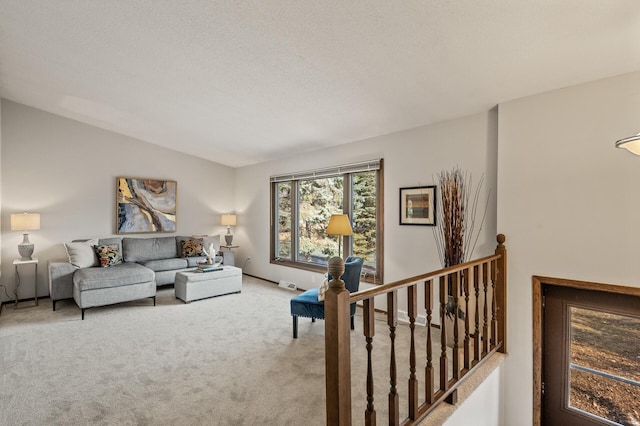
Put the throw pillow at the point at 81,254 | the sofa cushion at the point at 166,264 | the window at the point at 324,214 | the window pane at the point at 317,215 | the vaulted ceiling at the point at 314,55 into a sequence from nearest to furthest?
the vaulted ceiling at the point at 314,55, the window at the point at 324,214, the throw pillow at the point at 81,254, the window pane at the point at 317,215, the sofa cushion at the point at 166,264

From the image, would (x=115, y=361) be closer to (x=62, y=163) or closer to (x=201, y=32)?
(x=201, y=32)

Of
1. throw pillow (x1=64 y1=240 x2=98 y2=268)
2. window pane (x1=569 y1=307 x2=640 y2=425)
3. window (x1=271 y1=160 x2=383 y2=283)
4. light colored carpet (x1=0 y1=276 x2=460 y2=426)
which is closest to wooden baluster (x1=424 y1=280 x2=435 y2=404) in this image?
light colored carpet (x1=0 y1=276 x2=460 y2=426)

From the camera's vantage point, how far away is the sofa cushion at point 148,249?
5.26m

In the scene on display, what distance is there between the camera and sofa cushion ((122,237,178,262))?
5.26m

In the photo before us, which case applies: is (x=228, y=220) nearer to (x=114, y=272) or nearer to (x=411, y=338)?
(x=114, y=272)

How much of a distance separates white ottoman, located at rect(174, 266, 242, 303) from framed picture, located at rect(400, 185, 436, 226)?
9.34 ft

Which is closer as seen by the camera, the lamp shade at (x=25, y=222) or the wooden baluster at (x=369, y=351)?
the wooden baluster at (x=369, y=351)

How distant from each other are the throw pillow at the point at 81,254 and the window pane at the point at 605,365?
5827 millimetres

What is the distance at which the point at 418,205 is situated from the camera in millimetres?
3654

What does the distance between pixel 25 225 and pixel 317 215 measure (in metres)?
4.14

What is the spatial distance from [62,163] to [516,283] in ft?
21.2

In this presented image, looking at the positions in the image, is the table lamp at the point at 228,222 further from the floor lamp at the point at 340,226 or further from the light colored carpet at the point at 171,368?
the floor lamp at the point at 340,226

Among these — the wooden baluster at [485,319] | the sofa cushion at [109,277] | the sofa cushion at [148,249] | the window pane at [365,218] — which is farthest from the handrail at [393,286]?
the sofa cushion at [148,249]

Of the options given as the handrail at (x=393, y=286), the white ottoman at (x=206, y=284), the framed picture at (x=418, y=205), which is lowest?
the white ottoman at (x=206, y=284)
